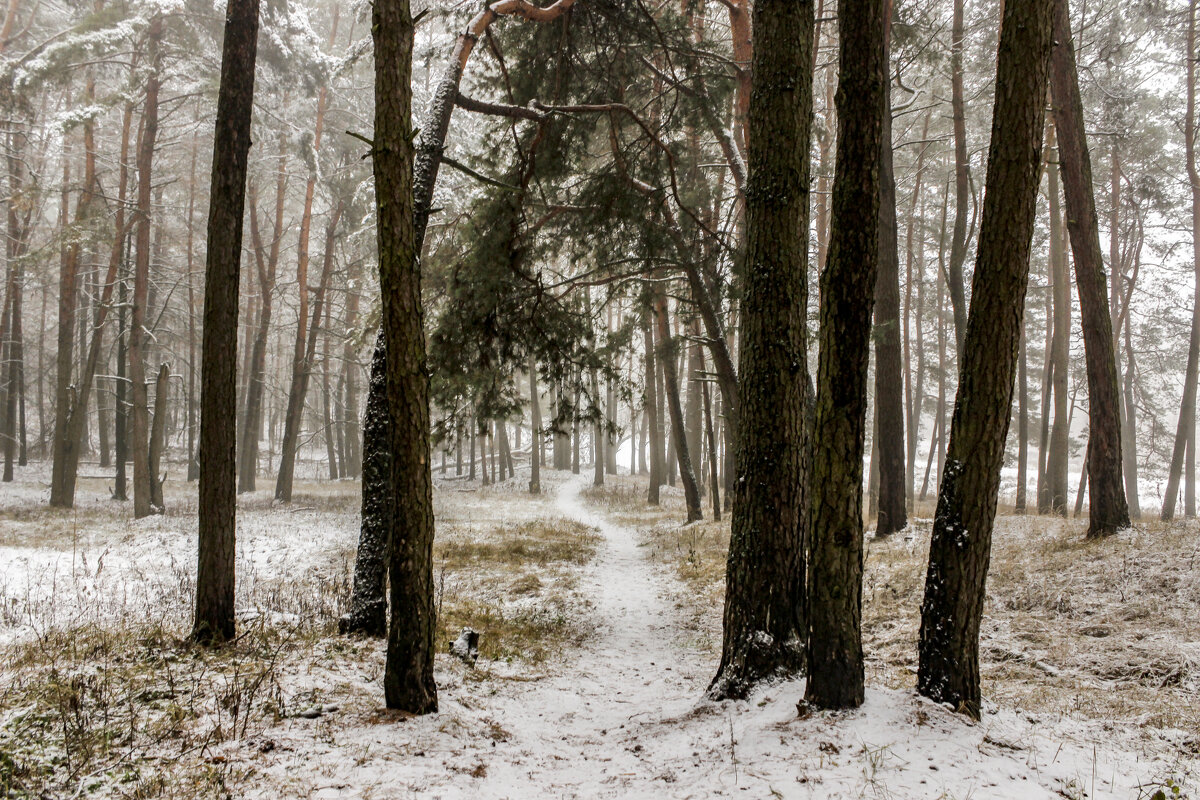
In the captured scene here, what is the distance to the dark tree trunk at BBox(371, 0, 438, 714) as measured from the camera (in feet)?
12.9

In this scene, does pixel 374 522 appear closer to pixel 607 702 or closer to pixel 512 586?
pixel 607 702

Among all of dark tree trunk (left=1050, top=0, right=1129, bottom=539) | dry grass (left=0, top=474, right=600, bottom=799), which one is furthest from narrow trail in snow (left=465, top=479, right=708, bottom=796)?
dark tree trunk (left=1050, top=0, right=1129, bottom=539)

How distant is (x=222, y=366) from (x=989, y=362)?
5797 mm

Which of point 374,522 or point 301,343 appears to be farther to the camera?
point 301,343

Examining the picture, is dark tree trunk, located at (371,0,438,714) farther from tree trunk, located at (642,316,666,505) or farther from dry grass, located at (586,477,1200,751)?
tree trunk, located at (642,316,666,505)

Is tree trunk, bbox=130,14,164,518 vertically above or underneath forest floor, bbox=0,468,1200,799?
above

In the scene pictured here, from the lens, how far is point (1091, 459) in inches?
327

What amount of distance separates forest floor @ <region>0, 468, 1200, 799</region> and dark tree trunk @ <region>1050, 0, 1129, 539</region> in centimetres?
54

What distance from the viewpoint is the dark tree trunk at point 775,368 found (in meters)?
4.39

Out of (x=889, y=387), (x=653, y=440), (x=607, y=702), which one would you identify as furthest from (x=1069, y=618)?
(x=653, y=440)

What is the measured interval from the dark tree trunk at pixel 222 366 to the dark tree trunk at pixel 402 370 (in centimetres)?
220

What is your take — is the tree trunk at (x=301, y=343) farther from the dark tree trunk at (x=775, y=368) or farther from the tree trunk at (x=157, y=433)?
the dark tree trunk at (x=775, y=368)

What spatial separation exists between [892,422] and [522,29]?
8.04 metres

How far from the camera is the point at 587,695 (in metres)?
5.22
